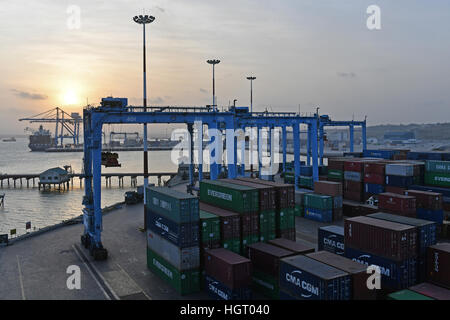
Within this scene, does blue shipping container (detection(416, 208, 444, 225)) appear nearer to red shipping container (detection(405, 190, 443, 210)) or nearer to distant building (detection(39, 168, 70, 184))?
red shipping container (detection(405, 190, 443, 210))

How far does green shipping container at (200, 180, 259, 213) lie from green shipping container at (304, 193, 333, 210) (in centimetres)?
1796

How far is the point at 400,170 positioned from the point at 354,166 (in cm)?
777

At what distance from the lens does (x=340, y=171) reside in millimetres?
54688

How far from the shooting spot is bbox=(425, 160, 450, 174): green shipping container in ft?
137

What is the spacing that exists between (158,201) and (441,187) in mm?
35152

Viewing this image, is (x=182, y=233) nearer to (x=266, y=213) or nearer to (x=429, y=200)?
(x=266, y=213)

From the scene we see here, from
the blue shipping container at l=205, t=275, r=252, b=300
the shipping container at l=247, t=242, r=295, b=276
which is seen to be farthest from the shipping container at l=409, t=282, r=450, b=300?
the blue shipping container at l=205, t=275, r=252, b=300

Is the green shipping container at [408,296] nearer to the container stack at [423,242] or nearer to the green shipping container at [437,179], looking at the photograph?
the container stack at [423,242]

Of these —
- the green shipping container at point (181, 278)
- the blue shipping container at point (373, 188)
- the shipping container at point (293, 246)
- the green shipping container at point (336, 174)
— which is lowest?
the green shipping container at point (181, 278)

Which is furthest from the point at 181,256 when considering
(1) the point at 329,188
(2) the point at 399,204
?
(1) the point at 329,188

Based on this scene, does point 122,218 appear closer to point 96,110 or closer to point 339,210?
point 96,110

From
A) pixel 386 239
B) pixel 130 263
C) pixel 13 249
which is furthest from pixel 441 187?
pixel 13 249

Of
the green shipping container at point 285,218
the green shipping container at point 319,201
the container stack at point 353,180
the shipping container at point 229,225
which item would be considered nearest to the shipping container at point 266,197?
the green shipping container at point 285,218

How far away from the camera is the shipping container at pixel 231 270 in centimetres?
2103
